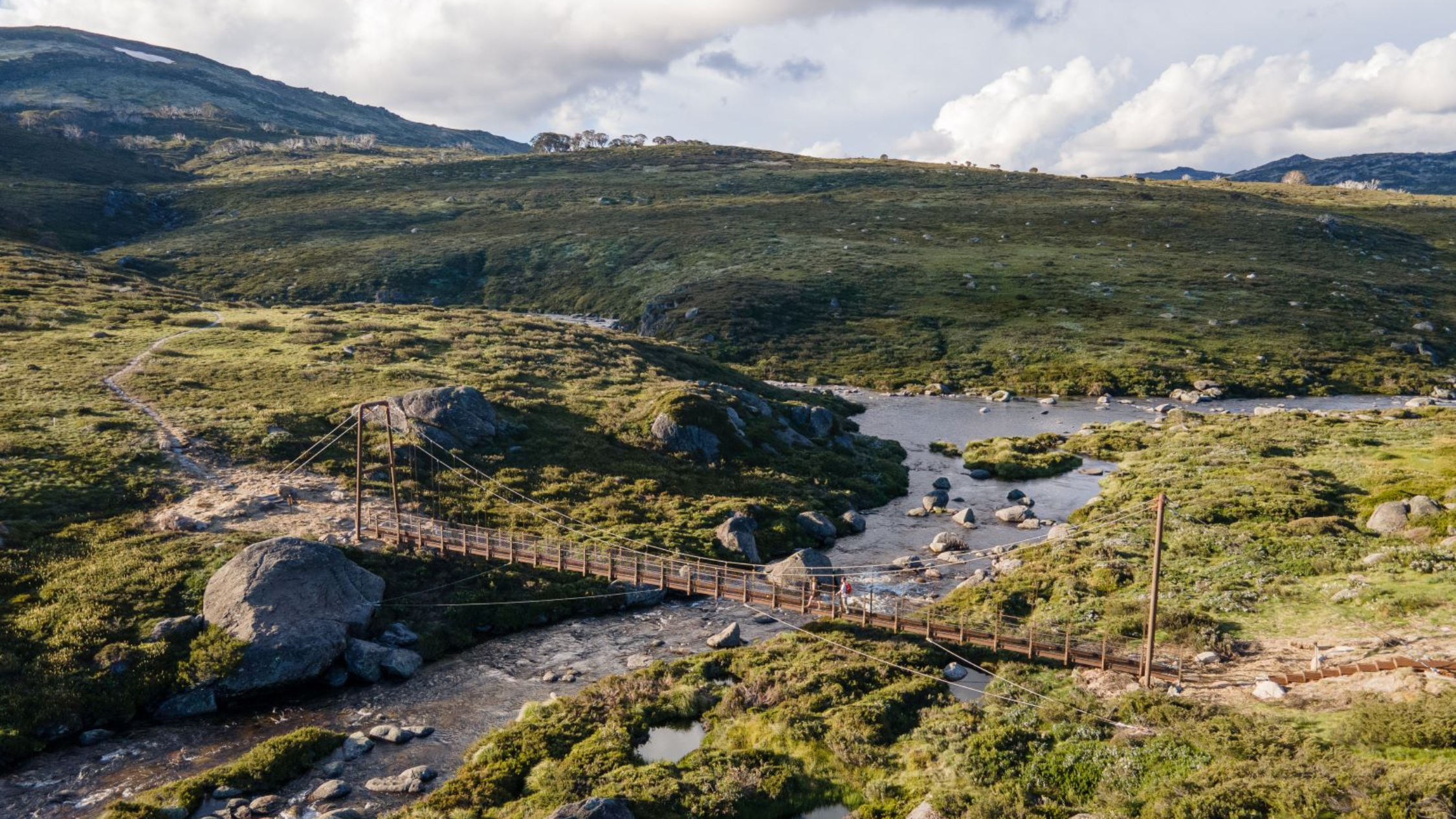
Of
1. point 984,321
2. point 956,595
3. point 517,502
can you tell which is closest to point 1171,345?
point 984,321

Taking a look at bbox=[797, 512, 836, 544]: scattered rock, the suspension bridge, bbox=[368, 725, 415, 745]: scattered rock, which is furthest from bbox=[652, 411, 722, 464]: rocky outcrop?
bbox=[368, 725, 415, 745]: scattered rock

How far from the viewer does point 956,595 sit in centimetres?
4003

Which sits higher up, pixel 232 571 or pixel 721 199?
pixel 721 199

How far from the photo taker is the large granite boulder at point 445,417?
54188 millimetres

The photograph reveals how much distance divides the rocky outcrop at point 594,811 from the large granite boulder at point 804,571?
16496 mm

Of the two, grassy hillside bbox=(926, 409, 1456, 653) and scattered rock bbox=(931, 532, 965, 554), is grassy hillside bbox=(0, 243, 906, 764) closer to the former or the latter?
scattered rock bbox=(931, 532, 965, 554)

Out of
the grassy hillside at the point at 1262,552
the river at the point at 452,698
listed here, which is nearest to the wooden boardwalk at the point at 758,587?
the river at the point at 452,698

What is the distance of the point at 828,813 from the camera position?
25.0 metres

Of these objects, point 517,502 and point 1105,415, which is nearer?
point 517,502

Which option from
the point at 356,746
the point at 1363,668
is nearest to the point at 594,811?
the point at 356,746

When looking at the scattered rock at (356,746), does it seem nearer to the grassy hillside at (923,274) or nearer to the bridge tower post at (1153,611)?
the bridge tower post at (1153,611)

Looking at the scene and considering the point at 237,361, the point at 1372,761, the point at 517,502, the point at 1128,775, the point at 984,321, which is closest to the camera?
the point at 1372,761

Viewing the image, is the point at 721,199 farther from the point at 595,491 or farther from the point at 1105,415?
the point at 595,491

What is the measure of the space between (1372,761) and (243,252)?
171130 mm
